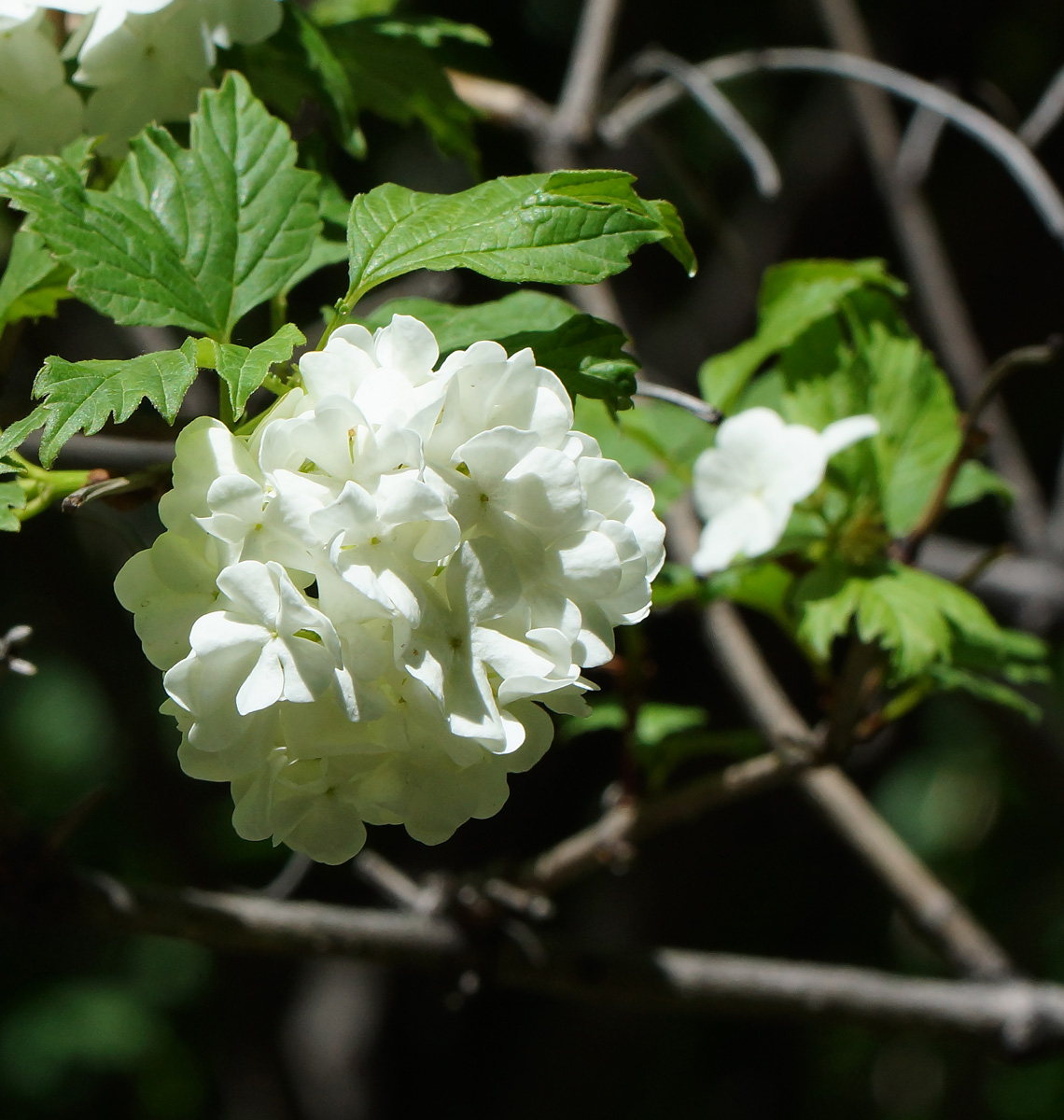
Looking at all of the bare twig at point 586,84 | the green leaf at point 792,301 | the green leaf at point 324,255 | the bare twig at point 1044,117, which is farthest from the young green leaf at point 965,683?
the bare twig at point 586,84

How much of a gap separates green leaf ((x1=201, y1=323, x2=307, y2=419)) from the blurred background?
1238 mm

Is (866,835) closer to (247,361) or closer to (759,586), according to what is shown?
(759,586)

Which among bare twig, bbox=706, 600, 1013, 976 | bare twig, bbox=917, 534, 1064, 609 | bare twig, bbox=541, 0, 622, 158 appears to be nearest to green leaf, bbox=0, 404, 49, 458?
bare twig, bbox=706, 600, 1013, 976

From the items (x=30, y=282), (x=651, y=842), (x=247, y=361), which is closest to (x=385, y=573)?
(x=247, y=361)

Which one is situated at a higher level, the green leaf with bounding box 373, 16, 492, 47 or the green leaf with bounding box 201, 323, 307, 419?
the green leaf with bounding box 373, 16, 492, 47

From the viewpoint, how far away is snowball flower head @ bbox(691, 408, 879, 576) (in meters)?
0.88

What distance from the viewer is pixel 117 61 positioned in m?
0.69

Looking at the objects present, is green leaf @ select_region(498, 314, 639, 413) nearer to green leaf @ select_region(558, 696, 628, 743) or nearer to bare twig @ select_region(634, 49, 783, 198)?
green leaf @ select_region(558, 696, 628, 743)

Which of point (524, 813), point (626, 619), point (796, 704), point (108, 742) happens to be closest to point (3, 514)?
point (626, 619)

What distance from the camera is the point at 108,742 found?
2.75 metres

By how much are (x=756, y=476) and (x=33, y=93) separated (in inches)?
22.9

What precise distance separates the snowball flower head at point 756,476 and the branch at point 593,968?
0.44 m

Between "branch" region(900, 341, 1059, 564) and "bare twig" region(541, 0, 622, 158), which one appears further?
"bare twig" region(541, 0, 622, 158)

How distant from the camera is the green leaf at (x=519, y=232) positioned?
58 centimetres
